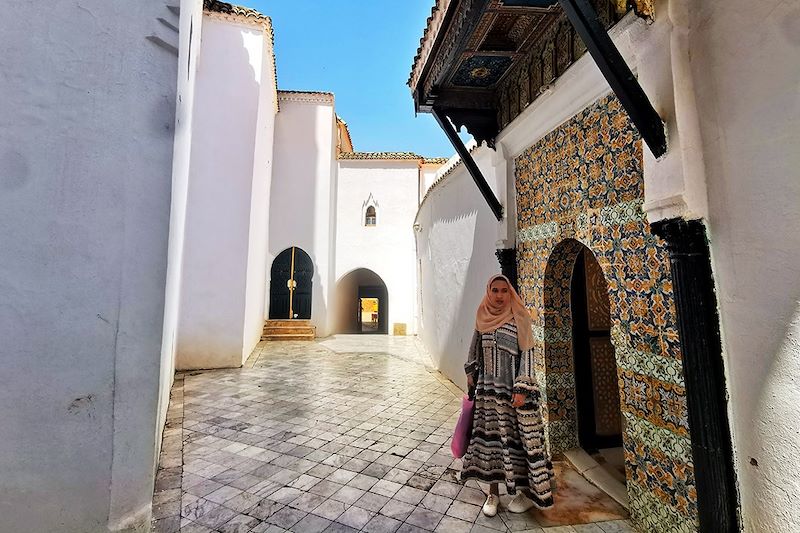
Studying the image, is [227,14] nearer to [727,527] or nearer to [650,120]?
[650,120]

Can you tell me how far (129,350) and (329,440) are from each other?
7.07ft

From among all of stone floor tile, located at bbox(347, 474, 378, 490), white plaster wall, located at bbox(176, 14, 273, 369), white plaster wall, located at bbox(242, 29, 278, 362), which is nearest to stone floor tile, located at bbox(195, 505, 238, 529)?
stone floor tile, located at bbox(347, 474, 378, 490)

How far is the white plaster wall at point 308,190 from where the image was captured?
39.0 feet

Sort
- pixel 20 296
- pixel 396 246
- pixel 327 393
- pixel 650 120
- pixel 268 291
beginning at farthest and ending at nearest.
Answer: pixel 396 246 → pixel 268 291 → pixel 327 393 → pixel 20 296 → pixel 650 120

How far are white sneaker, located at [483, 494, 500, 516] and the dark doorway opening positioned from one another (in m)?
1.27

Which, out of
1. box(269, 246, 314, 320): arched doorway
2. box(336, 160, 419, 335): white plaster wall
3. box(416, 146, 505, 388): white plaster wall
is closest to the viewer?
box(416, 146, 505, 388): white plaster wall

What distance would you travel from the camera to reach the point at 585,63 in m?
2.53

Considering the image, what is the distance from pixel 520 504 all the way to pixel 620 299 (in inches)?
60.6

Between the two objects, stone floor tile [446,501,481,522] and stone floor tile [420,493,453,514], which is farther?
stone floor tile [420,493,453,514]

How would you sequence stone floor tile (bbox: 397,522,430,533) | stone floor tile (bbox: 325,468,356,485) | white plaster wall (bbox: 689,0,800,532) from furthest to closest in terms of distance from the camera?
1. stone floor tile (bbox: 325,468,356,485)
2. stone floor tile (bbox: 397,522,430,533)
3. white plaster wall (bbox: 689,0,800,532)

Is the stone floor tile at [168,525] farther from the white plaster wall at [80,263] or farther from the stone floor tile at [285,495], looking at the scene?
the stone floor tile at [285,495]

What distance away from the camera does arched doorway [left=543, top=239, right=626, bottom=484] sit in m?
3.29

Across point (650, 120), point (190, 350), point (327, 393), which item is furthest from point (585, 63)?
point (190, 350)

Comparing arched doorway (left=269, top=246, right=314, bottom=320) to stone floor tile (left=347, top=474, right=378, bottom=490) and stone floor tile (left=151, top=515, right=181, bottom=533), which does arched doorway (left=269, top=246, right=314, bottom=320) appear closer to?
stone floor tile (left=347, top=474, right=378, bottom=490)
